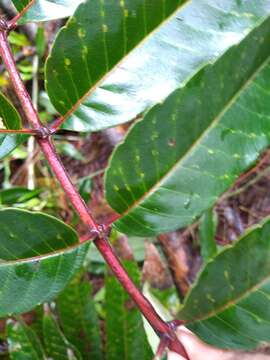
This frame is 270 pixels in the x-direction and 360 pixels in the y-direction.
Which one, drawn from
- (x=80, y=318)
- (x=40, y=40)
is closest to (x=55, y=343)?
(x=80, y=318)

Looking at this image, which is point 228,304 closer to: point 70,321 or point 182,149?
point 182,149

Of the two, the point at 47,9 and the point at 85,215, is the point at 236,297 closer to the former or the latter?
the point at 85,215

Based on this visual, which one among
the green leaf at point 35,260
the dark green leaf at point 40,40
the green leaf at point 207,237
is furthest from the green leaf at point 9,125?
the dark green leaf at point 40,40

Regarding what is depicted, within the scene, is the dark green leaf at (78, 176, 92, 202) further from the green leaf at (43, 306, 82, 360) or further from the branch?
the branch

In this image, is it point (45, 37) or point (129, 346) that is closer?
point (129, 346)

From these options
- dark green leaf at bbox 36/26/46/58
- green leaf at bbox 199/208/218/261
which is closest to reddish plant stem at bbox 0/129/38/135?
green leaf at bbox 199/208/218/261

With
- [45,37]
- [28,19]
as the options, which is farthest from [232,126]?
[45,37]
